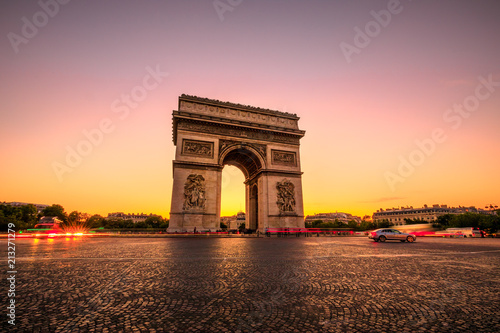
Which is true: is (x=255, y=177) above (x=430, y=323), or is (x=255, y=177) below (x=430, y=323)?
above

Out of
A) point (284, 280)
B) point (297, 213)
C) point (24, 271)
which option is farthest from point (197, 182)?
point (284, 280)

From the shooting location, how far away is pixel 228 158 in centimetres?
3034

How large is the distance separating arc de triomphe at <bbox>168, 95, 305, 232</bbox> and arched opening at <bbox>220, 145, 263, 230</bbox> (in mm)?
161

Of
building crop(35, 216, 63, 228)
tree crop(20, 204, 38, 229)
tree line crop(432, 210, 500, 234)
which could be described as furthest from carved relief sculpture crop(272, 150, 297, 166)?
tree crop(20, 204, 38, 229)

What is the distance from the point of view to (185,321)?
2.45 m

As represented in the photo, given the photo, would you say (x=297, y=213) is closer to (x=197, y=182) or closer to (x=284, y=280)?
(x=197, y=182)

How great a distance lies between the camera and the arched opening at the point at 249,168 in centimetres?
2797

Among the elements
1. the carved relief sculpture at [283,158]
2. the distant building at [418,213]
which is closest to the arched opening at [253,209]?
the carved relief sculpture at [283,158]

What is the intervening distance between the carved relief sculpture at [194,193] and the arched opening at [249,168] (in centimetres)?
541

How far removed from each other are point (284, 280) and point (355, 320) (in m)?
1.96

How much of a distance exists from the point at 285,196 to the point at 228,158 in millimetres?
8798

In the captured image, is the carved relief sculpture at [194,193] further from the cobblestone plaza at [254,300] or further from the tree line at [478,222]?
the tree line at [478,222]

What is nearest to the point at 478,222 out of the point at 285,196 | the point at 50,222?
the point at 285,196

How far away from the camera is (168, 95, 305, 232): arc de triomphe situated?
23.2 m
